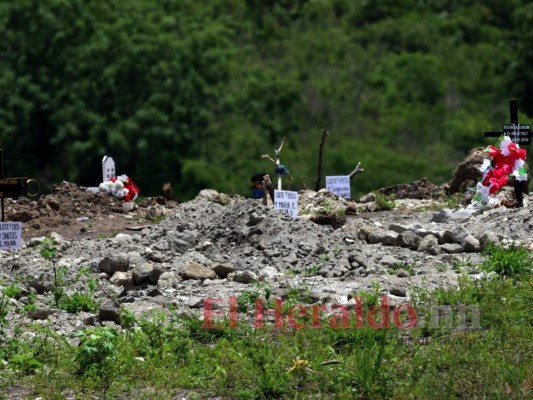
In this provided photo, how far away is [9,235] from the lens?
47.0 ft

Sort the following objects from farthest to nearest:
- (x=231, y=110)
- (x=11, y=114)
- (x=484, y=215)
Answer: (x=231, y=110), (x=11, y=114), (x=484, y=215)

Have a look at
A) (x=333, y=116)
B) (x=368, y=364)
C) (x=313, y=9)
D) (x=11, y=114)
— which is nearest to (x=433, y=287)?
(x=368, y=364)

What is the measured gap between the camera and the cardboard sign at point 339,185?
20328 mm

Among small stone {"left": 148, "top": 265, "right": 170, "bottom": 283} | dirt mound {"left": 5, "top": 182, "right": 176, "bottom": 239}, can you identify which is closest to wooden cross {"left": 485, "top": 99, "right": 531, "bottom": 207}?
dirt mound {"left": 5, "top": 182, "right": 176, "bottom": 239}

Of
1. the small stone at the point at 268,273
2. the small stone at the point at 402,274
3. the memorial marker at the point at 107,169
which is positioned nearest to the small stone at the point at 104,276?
the small stone at the point at 268,273

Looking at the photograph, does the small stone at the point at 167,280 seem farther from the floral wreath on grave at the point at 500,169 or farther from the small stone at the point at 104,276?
the floral wreath on grave at the point at 500,169

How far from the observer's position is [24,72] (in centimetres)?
3575

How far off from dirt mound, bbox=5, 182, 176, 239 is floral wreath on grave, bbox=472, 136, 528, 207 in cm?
413

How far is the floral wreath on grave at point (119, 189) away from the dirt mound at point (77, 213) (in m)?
0.10

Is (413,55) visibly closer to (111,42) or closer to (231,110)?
(231,110)

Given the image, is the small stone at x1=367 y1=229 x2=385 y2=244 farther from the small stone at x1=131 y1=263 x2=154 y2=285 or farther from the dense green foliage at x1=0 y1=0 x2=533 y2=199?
the dense green foliage at x1=0 y1=0 x2=533 y2=199

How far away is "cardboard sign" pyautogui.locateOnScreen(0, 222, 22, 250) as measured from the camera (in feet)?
46.9

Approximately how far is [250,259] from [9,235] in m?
2.50

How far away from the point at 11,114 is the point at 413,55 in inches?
506
